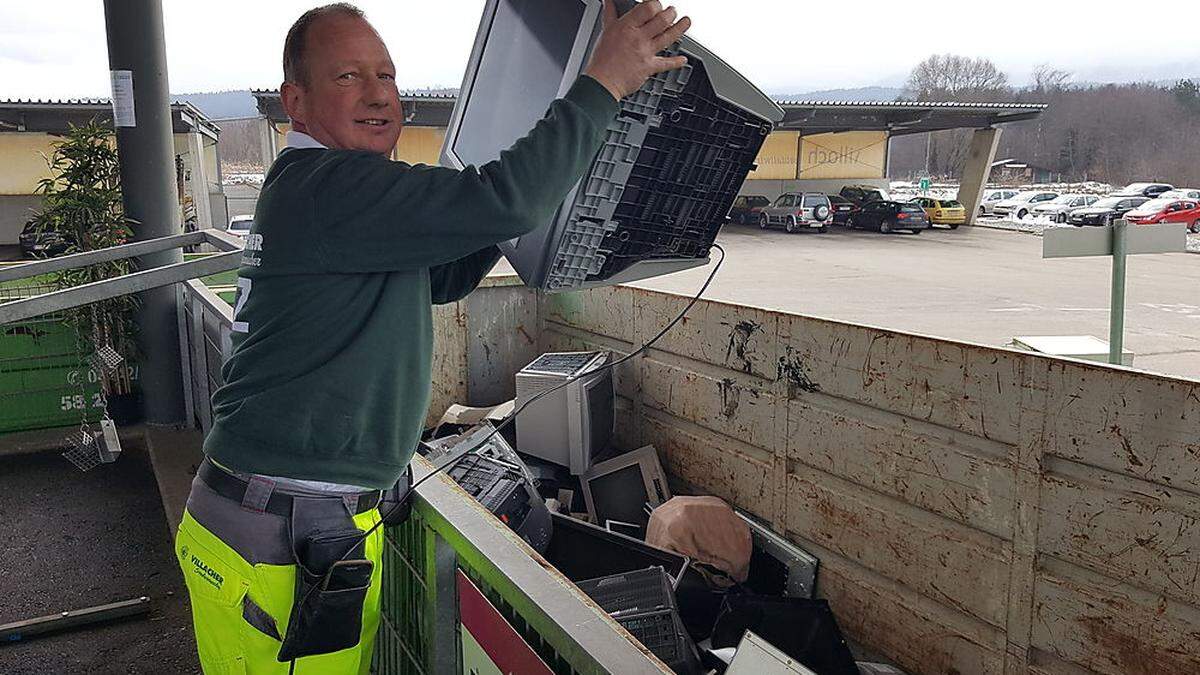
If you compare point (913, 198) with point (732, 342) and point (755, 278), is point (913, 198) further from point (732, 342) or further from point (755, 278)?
point (732, 342)

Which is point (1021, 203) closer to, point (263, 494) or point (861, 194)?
point (861, 194)

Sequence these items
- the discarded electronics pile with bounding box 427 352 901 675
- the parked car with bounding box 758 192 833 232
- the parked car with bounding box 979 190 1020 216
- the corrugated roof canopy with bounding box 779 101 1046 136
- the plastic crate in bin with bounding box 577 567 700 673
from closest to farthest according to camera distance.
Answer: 1. the plastic crate in bin with bounding box 577 567 700 673
2. the discarded electronics pile with bounding box 427 352 901 675
3. the corrugated roof canopy with bounding box 779 101 1046 136
4. the parked car with bounding box 758 192 833 232
5. the parked car with bounding box 979 190 1020 216

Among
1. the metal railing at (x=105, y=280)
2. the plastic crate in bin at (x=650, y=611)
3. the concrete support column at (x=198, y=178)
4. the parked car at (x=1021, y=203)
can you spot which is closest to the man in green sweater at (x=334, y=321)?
the metal railing at (x=105, y=280)

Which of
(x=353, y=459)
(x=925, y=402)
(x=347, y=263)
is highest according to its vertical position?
(x=347, y=263)

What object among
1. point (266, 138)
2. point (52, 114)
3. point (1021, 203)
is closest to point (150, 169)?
point (266, 138)

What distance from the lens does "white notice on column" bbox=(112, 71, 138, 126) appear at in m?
5.04

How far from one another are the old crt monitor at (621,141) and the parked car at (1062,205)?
101 feet

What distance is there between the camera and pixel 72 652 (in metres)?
3.07

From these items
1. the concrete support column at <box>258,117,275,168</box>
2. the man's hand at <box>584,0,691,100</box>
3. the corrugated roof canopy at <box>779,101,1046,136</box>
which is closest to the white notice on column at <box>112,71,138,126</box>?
the man's hand at <box>584,0,691,100</box>

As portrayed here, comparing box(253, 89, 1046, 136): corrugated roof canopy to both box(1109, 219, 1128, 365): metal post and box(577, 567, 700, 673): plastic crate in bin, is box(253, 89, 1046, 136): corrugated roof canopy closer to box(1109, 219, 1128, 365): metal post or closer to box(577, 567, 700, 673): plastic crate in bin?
box(1109, 219, 1128, 365): metal post

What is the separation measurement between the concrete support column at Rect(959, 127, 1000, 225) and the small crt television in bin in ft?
81.3

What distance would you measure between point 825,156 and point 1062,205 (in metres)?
8.31

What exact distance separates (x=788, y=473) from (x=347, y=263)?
2974 millimetres

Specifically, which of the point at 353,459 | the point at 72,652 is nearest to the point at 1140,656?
the point at 353,459
